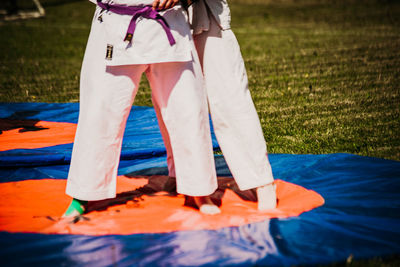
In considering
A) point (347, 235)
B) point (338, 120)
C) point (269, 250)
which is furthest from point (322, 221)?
point (338, 120)

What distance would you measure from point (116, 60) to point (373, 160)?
6.18 feet

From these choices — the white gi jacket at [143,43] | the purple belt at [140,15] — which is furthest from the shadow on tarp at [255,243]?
the purple belt at [140,15]

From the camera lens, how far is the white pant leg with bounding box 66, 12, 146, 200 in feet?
8.13

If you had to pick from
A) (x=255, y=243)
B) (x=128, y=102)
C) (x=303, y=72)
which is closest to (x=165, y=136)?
(x=128, y=102)

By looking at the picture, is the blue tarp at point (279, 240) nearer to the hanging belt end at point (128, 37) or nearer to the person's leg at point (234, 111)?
the person's leg at point (234, 111)

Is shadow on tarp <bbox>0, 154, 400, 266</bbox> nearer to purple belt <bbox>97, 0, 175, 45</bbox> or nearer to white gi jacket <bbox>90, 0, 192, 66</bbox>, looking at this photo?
white gi jacket <bbox>90, 0, 192, 66</bbox>

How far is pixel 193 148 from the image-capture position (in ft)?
8.25

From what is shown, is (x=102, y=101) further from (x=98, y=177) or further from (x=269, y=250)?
(x=269, y=250)

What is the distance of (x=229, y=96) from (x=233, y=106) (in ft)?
0.18

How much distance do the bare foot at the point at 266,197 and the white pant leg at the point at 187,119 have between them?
0.94 ft

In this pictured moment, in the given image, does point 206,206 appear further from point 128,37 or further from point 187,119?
point 128,37

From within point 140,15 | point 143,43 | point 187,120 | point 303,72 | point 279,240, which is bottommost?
point 279,240

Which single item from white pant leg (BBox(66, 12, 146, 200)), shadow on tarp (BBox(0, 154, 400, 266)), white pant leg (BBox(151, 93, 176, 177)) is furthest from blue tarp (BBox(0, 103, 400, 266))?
white pant leg (BBox(151, 93, 176, 177))

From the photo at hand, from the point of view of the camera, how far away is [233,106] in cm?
268
